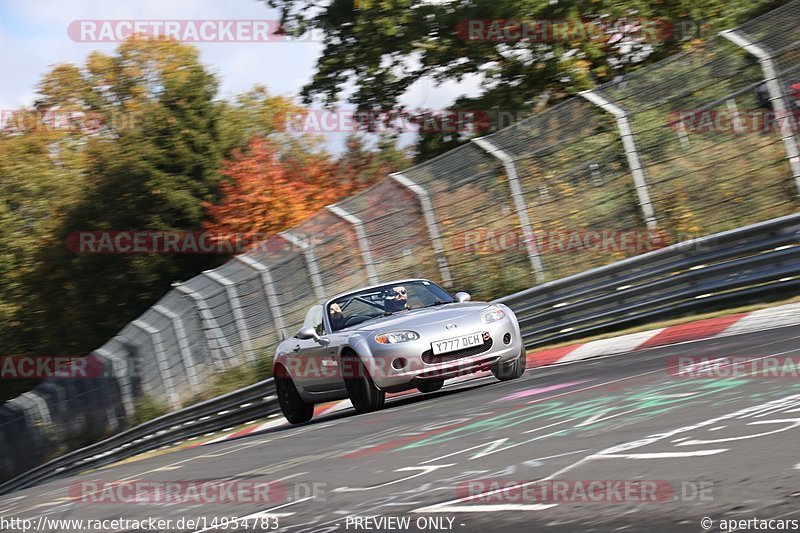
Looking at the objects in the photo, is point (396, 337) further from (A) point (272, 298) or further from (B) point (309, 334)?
(A) point (272, 298)

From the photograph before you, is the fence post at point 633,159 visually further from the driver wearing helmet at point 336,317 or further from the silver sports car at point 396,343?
the driver wearing helmet at point 336,317

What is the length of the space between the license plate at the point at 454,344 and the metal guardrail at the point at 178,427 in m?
6.28

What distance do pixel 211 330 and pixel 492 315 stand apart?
11.1m

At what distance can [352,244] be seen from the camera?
18500 mm

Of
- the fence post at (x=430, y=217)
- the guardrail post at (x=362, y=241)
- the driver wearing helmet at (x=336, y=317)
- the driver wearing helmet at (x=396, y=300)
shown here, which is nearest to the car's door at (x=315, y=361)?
the driver wearing helmet at (x=336, y=317)

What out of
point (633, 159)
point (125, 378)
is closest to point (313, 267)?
point (125, 378)

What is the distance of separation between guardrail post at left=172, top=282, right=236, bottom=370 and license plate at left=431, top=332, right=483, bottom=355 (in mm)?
10904

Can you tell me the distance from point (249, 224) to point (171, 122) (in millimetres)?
6445

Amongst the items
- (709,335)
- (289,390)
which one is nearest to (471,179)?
(289,390)

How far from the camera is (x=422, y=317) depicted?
11.2 meters

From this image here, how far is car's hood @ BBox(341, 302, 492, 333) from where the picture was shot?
11.0 metres

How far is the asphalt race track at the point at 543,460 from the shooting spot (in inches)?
183

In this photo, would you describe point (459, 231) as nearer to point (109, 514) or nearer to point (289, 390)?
point (289, 390)

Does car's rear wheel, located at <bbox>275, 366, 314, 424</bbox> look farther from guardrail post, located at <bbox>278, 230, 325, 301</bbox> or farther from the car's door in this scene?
guardrail post, located at <bbox>278, 230, 325, 301</bbox>
